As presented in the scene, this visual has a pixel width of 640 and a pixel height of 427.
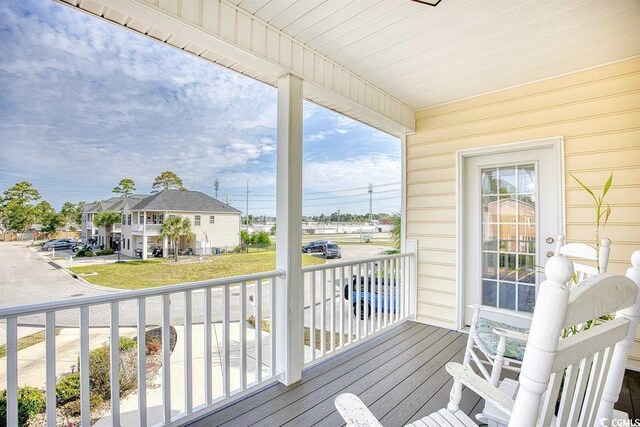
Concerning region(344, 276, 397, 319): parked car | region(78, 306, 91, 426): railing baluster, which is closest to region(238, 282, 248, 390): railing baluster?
region(78, 306, 91, 426): railing baluster

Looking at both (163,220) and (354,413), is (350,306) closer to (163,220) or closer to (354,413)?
(163,220)

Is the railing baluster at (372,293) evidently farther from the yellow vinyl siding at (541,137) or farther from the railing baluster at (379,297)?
the yellow vinyl siding at (541,137)

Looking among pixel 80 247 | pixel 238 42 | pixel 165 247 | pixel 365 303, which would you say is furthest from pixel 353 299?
pixel 238 42

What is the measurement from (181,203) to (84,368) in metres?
1.02

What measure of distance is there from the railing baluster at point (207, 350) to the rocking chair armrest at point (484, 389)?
150cm

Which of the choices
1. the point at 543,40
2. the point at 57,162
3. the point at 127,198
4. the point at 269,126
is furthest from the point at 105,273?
the point at 543,40

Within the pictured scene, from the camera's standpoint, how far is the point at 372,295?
10.9 feet

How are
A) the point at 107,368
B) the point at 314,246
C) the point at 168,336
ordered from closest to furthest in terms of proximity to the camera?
the point at 107,368, the point at 168,336, the point at 314,246

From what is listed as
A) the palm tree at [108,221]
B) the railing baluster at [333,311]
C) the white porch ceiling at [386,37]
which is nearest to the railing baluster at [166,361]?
the palm tree at [108,221]

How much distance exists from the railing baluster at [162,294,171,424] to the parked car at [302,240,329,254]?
1.15 metres

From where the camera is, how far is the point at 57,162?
153 centimetres

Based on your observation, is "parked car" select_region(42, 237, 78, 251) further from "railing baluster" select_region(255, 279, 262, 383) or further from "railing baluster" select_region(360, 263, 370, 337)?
"railing baluster" select_region(360, 263, 370, 337)

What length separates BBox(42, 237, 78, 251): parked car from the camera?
1582 mm

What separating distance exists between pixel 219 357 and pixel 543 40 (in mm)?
3491
